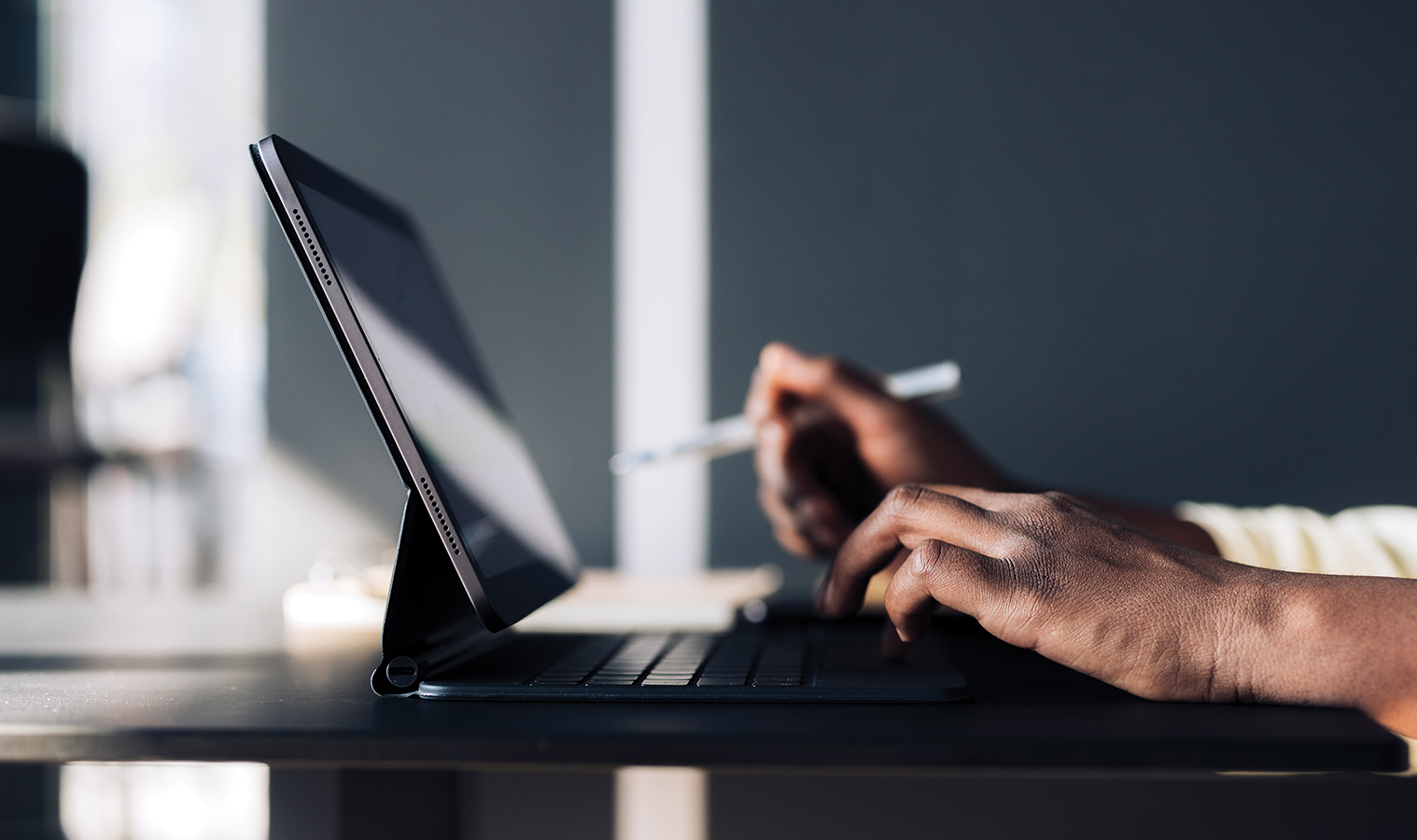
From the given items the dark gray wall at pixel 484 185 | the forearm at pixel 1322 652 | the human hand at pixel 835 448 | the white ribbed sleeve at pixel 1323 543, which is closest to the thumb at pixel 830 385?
the human hand at pixel 835 448

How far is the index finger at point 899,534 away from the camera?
1.59ft

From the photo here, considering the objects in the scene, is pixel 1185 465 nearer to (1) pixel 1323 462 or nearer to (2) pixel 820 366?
(1) pixel 1323 462

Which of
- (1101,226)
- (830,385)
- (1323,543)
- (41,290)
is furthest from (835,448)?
(41,290)

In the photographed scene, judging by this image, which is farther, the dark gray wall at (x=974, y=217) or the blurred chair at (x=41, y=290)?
the blurred chair at (x=41, y=290)

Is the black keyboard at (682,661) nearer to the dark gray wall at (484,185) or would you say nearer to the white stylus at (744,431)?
the white stylus at (744,431)

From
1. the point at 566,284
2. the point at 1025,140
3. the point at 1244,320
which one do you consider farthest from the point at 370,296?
the point at 1244,320

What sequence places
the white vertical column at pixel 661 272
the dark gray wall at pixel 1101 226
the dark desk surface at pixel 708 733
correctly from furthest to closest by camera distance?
the white vertical column at pixel 661 272, the dark gray wall at pixel 1101 226, the dark desk surface at pixel 708 733

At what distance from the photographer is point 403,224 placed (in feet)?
2.41

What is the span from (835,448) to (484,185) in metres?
0.87

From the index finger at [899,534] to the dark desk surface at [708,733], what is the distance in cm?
8

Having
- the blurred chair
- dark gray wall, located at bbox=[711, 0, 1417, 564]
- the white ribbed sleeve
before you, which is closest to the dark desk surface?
the white ribbed sleeve

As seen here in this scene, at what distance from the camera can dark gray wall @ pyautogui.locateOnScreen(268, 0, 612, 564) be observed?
1741 millimetres

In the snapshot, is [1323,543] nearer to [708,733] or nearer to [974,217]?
[708,733]

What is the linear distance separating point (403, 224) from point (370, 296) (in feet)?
0.72
